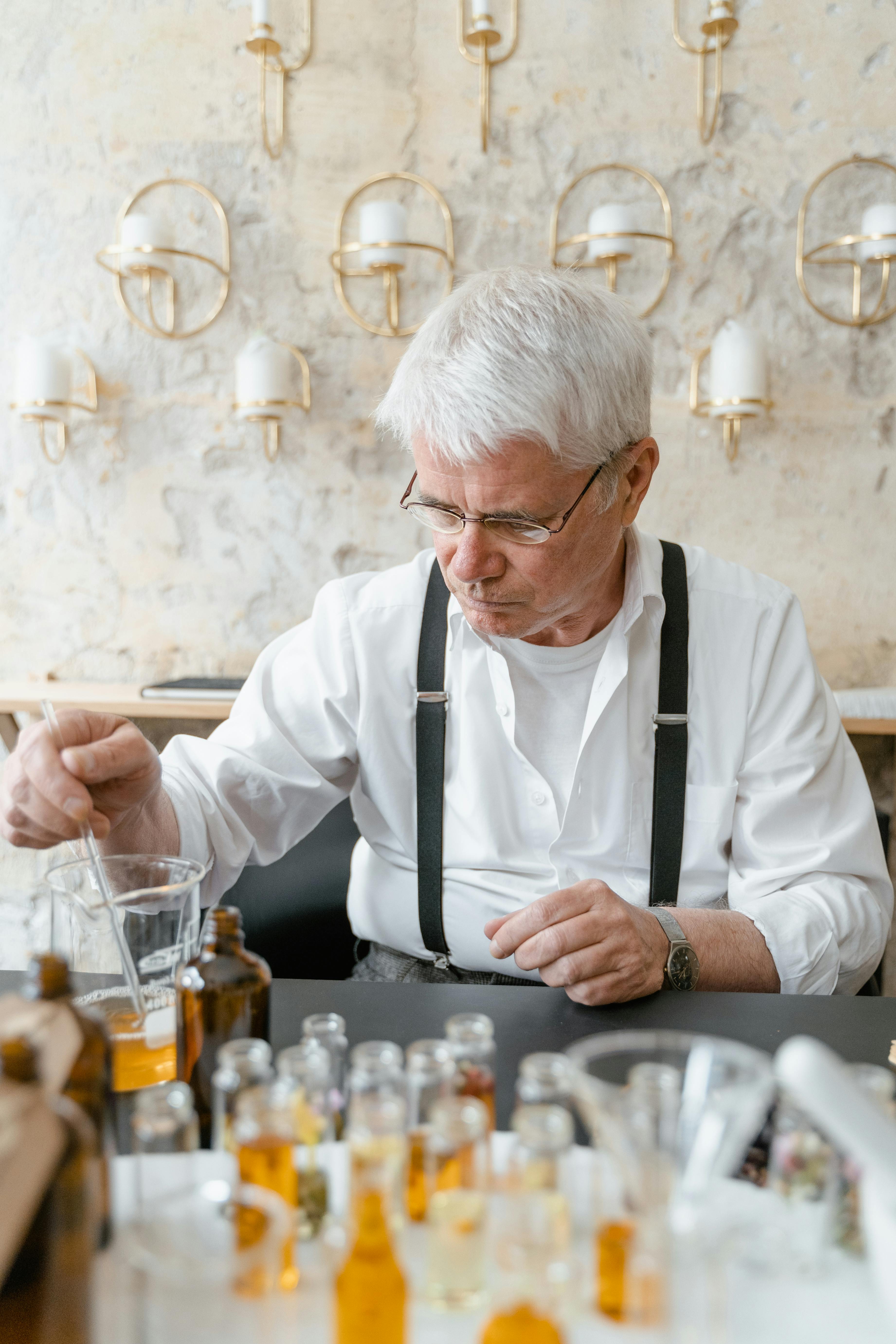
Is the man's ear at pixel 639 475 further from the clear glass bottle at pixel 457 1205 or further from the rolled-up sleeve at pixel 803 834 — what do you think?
the clear glass bottle at pixel 457 1205

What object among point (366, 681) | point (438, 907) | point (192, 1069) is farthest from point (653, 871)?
point (192, 1069)

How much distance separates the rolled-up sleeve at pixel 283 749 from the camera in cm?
155

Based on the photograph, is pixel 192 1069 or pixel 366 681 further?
pixel 366 681

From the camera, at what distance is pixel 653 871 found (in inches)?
58.7

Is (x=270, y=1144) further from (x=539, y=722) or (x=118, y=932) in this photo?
(x=539, y=722)

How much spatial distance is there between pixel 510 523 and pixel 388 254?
1.44m

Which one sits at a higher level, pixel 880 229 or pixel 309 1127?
pixel 880 229

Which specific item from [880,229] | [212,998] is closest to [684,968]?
[212,998]

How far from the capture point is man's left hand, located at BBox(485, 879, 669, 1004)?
106 cm

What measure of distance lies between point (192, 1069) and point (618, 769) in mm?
912

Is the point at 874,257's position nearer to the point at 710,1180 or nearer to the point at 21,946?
the point at 710,1180

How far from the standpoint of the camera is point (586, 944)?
3.59 feet

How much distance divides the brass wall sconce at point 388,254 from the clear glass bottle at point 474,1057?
7.31ft

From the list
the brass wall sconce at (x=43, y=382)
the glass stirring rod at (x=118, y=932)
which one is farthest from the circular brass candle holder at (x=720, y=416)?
the glass stirring rod at (x=118, y=932)
